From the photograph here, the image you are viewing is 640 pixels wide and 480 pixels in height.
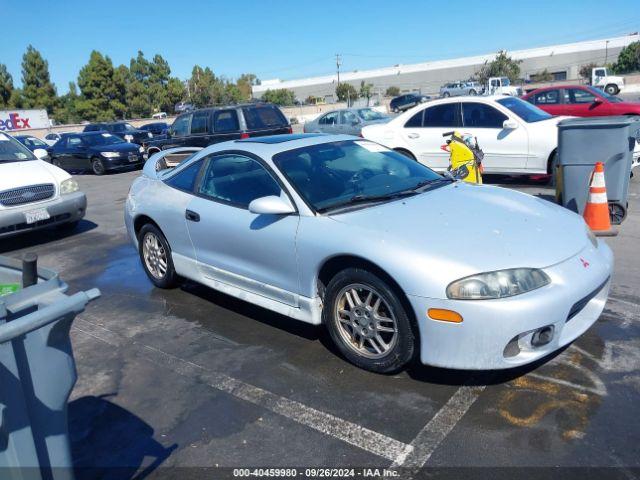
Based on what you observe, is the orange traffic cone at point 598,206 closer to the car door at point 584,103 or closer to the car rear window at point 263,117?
the car rear window at point 263,117

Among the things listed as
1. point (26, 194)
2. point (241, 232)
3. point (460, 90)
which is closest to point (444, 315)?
point (241, 232)

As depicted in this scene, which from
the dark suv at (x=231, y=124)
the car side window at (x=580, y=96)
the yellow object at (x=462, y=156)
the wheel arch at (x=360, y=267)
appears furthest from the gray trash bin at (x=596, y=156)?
the car side window at (x=580, y=96)

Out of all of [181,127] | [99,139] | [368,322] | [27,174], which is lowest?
[368,322]

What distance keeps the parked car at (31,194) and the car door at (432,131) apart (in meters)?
5.79

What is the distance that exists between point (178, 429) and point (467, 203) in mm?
2466

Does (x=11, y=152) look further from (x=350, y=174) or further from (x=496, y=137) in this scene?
(x=496, y=137)

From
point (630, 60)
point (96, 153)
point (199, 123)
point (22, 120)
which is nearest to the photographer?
point (199, 123)

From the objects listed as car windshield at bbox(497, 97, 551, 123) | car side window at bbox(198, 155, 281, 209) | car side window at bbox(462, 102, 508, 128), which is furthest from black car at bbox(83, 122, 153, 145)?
car side window at bbox(198, 155, 281, 209)

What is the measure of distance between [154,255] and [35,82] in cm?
5572

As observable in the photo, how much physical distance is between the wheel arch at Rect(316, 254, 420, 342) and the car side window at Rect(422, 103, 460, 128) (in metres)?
6.92

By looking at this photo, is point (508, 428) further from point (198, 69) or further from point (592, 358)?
point (198, 69)

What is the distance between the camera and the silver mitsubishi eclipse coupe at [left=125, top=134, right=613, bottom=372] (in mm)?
3129

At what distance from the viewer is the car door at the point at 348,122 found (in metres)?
18.7

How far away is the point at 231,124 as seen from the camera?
43.4 ft
